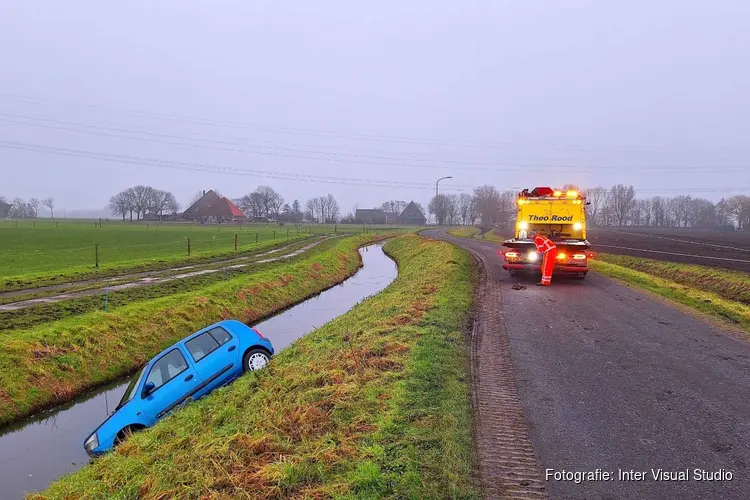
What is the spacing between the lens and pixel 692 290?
14.9 m

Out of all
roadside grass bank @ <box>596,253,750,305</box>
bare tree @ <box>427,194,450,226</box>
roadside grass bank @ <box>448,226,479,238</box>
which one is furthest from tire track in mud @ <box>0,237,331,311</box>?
bare tree @ <box>427,194,450,226</box>

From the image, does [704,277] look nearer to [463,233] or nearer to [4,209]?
[463,233]

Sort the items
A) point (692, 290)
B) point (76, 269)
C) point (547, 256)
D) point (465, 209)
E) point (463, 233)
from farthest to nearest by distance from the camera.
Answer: point (465, 209) < point (463, 233) < point (76, 269) < point (547, 256) < point (692, 290)

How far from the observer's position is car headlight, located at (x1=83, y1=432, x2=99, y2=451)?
8.36m

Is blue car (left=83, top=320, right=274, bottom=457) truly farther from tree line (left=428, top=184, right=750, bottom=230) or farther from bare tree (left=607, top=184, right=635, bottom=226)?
bare tree (left=607, top=184, right=635, bottom=226)

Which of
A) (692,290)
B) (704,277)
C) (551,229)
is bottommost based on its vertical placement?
(692,290)

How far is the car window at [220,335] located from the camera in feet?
33.5

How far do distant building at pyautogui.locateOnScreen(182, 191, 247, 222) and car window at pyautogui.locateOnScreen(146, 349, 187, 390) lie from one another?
118545 millimetres

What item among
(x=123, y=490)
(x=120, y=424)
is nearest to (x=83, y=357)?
(x=120, y=424)

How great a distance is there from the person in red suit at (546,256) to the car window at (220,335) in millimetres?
10476

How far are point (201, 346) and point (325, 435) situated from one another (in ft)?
17.9

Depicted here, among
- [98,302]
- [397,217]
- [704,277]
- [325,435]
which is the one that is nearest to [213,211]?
[397,217]

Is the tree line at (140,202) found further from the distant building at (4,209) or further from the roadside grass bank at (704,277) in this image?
the roadside grass bank at (704,277)

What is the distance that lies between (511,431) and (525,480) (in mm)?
1007
